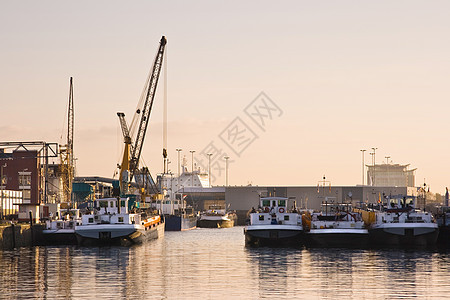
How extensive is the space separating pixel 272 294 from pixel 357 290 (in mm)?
6673

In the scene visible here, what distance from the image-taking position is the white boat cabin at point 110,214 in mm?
115375

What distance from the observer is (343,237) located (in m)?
104

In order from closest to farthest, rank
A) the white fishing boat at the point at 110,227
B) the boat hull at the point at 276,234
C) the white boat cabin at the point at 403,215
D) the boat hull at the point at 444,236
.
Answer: the boat hull at the point at 276,234 → the white boat cabin at the point at 403,215 → the white fishing boat at the point at 110,227 → the boat hull at the point at 444,236

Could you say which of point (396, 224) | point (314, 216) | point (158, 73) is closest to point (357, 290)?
point (396, 224)

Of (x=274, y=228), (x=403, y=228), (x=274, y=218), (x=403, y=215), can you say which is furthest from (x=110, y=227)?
(x=403, y=215)

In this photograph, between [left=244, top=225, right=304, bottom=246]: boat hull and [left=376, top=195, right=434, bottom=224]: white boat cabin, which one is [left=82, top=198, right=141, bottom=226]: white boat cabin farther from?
[left=376, top=195, right=434, bottom=224]: white boat cabin

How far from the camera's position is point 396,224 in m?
108

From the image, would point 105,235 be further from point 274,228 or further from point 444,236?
point 444,236

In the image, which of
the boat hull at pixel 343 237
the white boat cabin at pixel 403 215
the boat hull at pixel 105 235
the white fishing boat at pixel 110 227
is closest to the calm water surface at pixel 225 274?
the boat hull at pixel 343 237

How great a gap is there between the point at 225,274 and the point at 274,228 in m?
38.0

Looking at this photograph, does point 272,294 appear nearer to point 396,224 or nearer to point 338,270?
point 338,270

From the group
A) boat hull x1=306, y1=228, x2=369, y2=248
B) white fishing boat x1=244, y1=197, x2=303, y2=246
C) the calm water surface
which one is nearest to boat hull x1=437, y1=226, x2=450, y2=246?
boat hull x1=306, y1=228, x2=369, y2=248

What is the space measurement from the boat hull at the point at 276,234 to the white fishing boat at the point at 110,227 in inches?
682

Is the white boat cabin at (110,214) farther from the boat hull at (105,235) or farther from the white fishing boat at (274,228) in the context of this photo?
the white fishing boat at (274,228)
